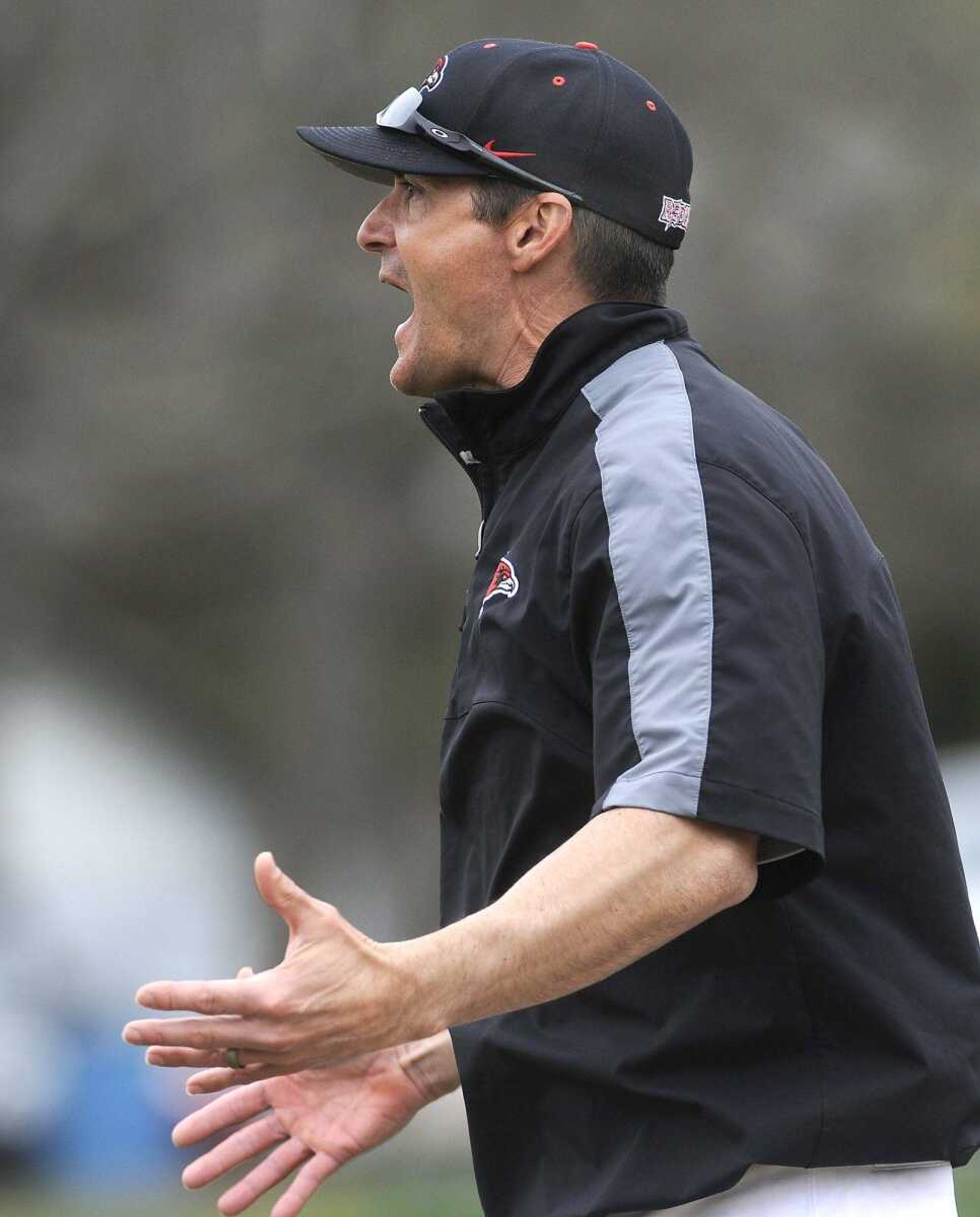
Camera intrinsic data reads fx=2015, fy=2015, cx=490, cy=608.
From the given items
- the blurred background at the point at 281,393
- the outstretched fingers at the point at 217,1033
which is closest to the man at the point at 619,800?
the outstretched fingers at the point at 217,1033

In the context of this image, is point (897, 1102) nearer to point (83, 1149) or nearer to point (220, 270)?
point (83, 1149)

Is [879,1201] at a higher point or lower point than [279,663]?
lower

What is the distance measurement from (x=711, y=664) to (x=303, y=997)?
2.07 ft

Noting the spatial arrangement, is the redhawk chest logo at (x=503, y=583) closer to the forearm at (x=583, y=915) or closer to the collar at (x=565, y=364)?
the collar at (x=565, y=364)

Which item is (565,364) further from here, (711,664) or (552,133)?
(711,664)

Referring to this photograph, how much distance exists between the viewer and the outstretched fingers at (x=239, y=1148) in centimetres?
319

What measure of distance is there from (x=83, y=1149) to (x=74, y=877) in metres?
2.10

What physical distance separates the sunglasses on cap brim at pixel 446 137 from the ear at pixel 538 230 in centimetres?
2

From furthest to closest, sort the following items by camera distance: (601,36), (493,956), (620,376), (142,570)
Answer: (142,570) → (601,36) → (620,376) → (493,956)

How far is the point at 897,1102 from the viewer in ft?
8.73

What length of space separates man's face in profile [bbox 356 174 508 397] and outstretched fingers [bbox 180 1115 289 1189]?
1237 millimetres

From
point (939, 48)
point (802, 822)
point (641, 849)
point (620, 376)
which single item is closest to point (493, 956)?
point (641, 849)

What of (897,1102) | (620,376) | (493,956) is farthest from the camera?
(620,376)

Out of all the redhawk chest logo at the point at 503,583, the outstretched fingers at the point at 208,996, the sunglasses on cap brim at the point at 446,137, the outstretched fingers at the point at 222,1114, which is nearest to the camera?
the outstretched fingers at the point at 208,996
